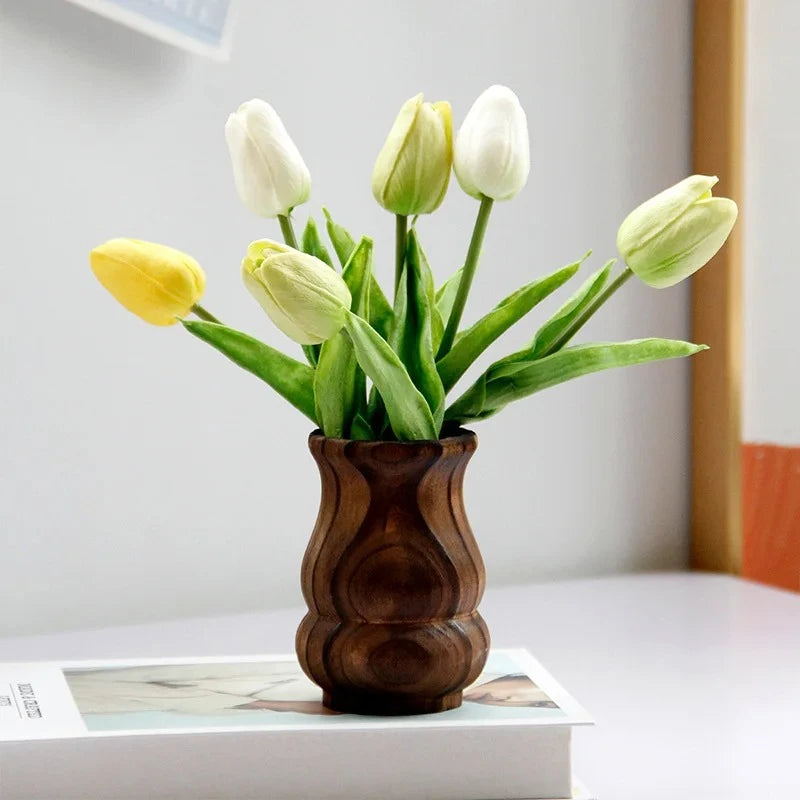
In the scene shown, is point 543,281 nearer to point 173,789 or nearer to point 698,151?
point 173,789

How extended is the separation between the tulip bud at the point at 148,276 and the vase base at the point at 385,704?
204mm

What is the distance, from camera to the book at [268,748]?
0.56 meters

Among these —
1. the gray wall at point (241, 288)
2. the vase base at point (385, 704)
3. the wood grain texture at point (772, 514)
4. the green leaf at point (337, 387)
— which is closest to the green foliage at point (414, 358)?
the green leaf at point (337, 387)

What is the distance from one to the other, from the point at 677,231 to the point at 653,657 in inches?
19.8

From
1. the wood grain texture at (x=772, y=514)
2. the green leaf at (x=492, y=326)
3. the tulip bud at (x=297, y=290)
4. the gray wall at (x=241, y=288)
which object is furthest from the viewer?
the wood grain texture at (x=772, y=514)

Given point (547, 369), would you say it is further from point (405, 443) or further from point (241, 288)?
point (241, 288)

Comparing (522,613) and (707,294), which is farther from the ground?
(707,294)

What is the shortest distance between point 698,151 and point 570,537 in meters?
0.46

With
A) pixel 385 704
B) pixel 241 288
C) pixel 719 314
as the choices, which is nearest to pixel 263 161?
pixel 385 704

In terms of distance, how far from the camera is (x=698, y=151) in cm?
142

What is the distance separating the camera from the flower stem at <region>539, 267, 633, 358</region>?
2.05 feet

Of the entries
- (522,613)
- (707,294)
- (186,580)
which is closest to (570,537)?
(522,613)

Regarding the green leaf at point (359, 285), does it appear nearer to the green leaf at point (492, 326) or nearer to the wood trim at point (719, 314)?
the green leaf at point (492, 326)

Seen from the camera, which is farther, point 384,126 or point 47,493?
point 384,126
